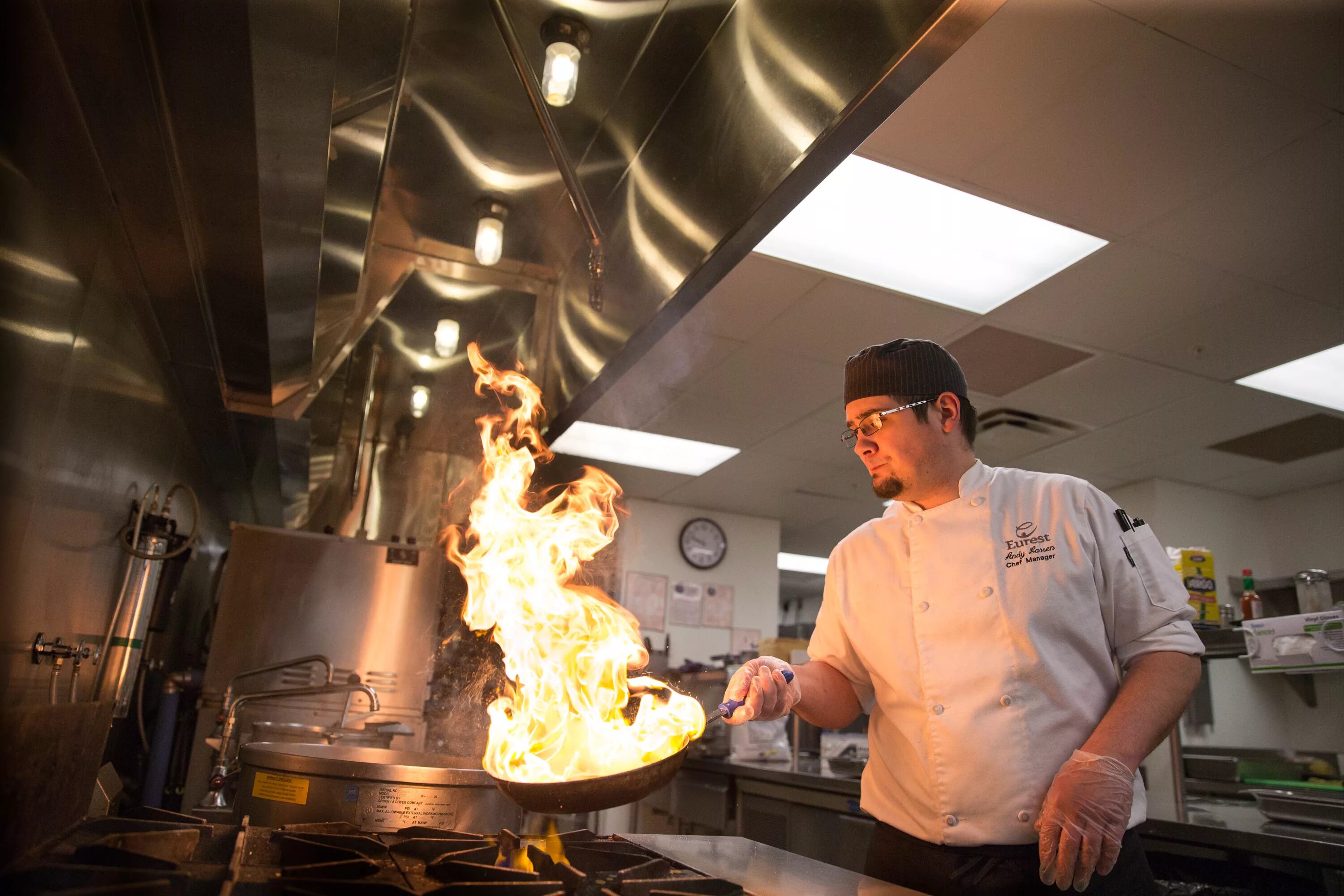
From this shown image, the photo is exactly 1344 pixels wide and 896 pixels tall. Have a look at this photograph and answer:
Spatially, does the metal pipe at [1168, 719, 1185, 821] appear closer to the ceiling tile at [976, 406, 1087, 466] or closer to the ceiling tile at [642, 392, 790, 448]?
the ceiling tile at [976, 406, 1087, 466]

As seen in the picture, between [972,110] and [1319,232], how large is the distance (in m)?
1.65

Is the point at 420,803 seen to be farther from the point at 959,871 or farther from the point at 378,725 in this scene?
the point at 378,725

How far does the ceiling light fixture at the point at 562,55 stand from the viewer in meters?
2.35

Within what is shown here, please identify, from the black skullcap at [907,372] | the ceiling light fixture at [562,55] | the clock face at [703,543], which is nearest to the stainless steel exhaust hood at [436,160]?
the ceiling light fixture at [562,55]

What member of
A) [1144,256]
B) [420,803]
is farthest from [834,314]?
[420,803]

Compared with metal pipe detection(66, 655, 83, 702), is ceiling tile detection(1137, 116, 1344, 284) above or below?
above

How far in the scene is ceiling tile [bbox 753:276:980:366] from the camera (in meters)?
3.87

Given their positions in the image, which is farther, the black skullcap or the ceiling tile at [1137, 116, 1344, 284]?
the ceiling tile at [1137, 116, 1344, 284]

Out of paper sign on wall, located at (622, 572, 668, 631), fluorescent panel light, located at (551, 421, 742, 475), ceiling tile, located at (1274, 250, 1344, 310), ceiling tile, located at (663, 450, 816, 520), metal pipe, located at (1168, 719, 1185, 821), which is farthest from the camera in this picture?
paper sign on wall, located at (622, 572, 668, 631)

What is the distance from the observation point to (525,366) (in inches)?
150

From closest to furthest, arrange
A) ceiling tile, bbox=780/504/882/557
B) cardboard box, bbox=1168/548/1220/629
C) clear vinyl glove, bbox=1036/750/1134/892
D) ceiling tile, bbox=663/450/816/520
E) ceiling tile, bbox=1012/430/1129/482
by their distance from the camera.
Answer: clear vinyl glove, bbox=1036/750/1134/892 < cardboard box, bbox=1168/548/1220/629 < ceiling tile, bbox=1012/430/1129/482 < ceiling tile, bbox=663/450/816/520 < ceiling tile, bbox=780/504/882/557

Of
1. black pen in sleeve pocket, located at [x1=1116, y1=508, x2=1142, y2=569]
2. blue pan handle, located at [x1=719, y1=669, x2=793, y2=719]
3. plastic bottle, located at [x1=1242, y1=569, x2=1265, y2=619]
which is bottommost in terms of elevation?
blue pan handle, located at [x1=719, y1=669, x2=793, y2=719]

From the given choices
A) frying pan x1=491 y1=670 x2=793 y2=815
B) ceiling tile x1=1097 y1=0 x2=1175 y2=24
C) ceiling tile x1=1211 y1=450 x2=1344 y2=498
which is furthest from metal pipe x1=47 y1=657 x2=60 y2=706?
ceiling tile x1=1211 y1=450 x2=1344 y2=498

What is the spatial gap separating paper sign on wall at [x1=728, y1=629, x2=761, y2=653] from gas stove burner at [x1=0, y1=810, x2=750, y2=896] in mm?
6726
